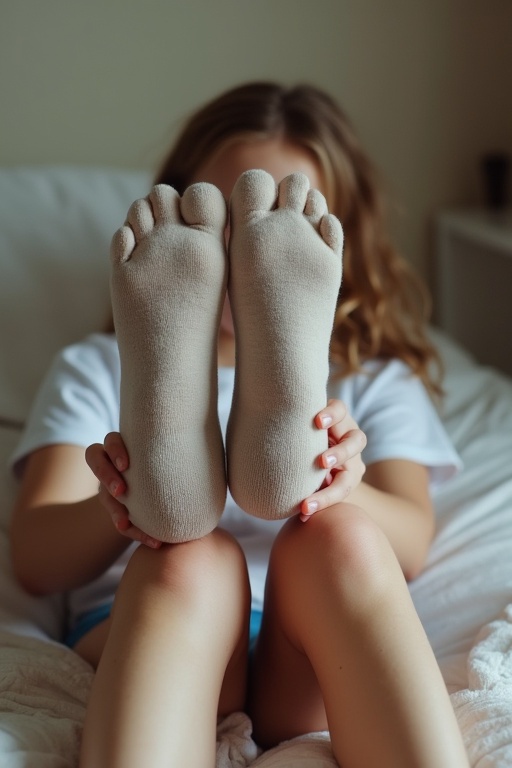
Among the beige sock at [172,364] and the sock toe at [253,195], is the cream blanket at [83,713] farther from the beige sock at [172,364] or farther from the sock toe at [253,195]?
the sock toe at [253,195]

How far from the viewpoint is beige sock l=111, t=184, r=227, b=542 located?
0.59 meters

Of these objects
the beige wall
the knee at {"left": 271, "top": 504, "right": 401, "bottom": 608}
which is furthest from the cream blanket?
the beige wall

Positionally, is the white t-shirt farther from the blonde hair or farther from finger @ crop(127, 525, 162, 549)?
finger @ crop(127, 525, 162, 549)

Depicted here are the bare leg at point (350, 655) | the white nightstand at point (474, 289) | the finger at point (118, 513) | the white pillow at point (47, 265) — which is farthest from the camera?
the white nightstand at point (474, 289)

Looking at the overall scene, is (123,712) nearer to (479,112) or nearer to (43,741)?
(43,741)

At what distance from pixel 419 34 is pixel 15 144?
0.71 metres

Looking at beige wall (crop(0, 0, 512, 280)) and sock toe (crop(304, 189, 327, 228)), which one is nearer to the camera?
sock toe (crop(304, 189, 327, 228))

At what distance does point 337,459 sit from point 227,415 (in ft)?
0.99

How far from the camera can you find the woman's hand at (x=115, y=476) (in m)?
0.63

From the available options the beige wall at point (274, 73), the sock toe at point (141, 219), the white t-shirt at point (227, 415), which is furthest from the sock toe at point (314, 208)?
the beige wall at point (274, 73)

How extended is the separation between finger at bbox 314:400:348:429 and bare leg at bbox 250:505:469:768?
0.07 metres

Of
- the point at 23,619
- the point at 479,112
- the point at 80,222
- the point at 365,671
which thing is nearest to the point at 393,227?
the point at 479,112

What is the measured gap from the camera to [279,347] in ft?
1.94

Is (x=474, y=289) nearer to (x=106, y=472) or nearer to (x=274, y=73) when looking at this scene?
(x=274, y=73)
